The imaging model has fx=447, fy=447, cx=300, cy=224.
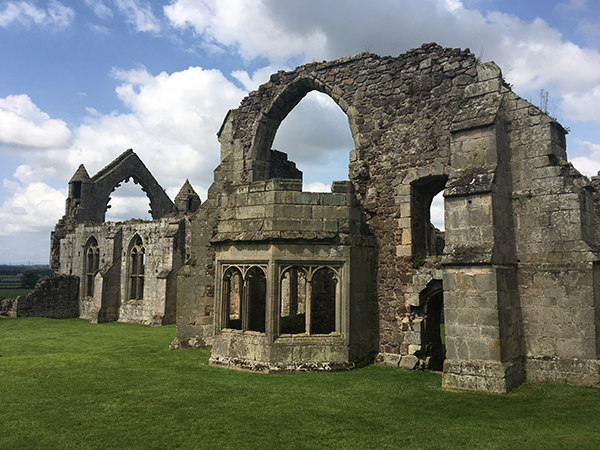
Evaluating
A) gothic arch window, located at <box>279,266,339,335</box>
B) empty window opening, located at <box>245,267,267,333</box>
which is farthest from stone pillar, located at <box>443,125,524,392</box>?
empty window opening, located at <box>245,267,267,333</box>

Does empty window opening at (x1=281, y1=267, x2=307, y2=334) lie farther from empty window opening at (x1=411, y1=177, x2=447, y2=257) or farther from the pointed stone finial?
the pointed stone finial

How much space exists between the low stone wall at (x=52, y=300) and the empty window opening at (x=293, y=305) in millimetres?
14820

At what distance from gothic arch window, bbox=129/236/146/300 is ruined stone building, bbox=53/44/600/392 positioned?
9.20 m

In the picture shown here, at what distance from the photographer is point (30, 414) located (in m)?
6.96

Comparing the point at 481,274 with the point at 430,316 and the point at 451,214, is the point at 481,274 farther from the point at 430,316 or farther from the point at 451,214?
the point at 430,316

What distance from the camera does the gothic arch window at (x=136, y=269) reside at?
21938 mm

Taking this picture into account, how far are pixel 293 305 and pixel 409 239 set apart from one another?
5.37 meters

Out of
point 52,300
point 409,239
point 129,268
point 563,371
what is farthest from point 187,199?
point 563,371

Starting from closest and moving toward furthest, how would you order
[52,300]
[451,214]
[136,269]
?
1. [451,214]
2. [136,269]
3. [52,300]

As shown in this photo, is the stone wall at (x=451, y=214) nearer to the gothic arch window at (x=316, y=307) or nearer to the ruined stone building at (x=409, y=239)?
the ruined stone building at (x=409, y=239)

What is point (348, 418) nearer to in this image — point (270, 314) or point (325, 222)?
point (270, 314)

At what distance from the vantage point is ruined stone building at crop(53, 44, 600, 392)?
8.17 metres

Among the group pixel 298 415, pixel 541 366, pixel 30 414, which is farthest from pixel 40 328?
pixel 541 366

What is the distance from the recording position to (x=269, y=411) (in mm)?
6980
